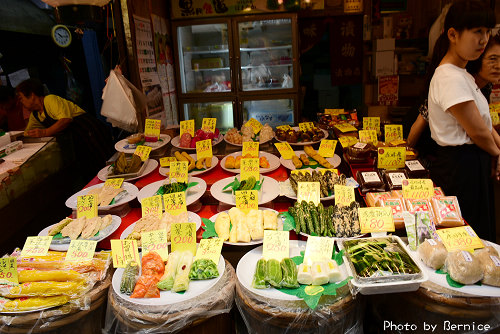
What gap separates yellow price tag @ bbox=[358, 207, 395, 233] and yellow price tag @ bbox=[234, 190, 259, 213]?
0.62 meters

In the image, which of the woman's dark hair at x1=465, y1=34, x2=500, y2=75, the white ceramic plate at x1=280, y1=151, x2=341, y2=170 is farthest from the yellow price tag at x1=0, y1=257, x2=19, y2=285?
the woman's dark hair at x1=465, y1=34, x2=500, y2=75

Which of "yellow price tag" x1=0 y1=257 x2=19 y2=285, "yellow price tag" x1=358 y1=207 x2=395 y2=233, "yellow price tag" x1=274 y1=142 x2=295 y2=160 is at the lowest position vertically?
"yellow price tag" x1=0 y1=257 x2=19 y2=285

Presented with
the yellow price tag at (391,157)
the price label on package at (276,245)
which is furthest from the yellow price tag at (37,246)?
the yellow price tag at (391,157)

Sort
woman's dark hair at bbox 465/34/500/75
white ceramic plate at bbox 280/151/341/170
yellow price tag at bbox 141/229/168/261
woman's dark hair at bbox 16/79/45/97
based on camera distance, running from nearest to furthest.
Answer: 1. yellow price tag at bbox 141/229/168/261
2. woman's dark hair at bbox 465/34/500/75
3. white ceramic plate at bbox 280/151/341/170
4. woman's dark hair at bbox 16/79/45/97

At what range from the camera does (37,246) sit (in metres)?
1.99

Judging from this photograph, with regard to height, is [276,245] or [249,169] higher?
[249,169]

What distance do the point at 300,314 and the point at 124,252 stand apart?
3.11 feet

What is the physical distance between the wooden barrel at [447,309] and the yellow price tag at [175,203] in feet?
4.26

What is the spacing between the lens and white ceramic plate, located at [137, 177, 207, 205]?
2.46 metres

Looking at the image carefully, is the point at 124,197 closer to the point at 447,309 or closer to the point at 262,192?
the point at 262,192

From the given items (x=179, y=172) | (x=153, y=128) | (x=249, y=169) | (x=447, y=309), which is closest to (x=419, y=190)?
(x=447, y=309)

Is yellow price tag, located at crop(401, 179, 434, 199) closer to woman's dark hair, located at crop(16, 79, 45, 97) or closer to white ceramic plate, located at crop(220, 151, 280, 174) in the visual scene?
white ceramic plate, located at crop(220, 151, 280, 174)

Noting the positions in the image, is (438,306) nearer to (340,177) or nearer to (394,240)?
(394,240)

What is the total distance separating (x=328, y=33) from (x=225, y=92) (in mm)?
2025
